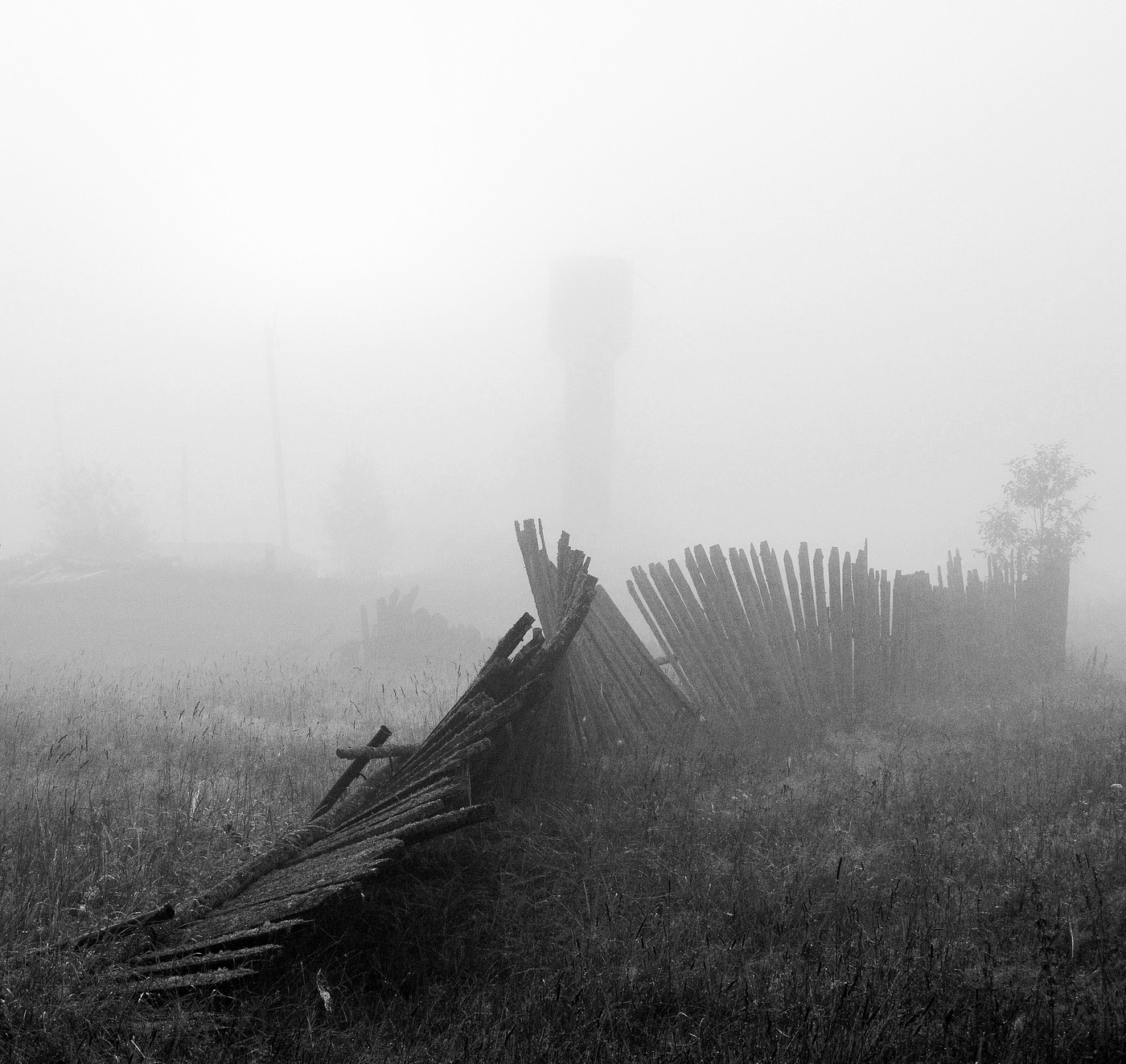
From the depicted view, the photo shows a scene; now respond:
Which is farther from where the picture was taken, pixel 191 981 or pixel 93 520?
pixel 93 520

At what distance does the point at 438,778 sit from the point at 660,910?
3.72 ft

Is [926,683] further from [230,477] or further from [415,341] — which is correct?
[415,341]

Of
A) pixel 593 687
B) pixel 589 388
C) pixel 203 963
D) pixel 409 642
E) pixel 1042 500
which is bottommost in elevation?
pixel 409 642

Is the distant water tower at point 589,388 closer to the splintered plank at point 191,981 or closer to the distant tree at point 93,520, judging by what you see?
the distant tree at point 93,520

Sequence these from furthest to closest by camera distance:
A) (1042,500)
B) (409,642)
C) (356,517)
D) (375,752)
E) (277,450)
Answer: (277,450), (356,517), (1042,500), (409,642), (375,752)

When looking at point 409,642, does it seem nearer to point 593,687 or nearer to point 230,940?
point 593,687

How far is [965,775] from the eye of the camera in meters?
5.19

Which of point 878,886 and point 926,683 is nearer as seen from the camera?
point 878,886

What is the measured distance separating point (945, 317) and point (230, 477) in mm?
115552

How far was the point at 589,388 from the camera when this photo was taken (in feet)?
145

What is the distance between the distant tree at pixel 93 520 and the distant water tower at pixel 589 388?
832 inches

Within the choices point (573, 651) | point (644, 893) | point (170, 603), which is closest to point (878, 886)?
point (644, 893)

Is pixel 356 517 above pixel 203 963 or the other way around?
the other way around

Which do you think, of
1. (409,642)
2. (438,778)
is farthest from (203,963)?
(409,642)
